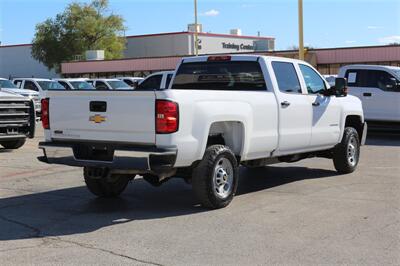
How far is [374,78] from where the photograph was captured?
17.0 metres

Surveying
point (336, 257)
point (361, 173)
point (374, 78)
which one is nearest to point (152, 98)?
point (336, 257)

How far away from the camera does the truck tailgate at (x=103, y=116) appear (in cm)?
676

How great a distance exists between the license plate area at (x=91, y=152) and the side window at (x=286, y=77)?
2.86m

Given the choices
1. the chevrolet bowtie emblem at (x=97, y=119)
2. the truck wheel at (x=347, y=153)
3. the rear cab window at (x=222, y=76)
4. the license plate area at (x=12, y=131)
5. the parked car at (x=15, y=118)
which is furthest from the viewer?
the license plate area at (x=12, y=131)

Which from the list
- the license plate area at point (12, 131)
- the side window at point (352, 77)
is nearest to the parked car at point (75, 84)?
the license plate area at point (12, 131)

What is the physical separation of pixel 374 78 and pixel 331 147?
25.6 ft

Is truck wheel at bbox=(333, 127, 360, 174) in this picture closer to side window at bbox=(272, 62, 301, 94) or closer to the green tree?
side window at bbox=(272, 62, 301, 94)

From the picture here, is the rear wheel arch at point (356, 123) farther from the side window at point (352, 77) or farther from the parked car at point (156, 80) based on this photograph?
the parked car at point (156, 80)

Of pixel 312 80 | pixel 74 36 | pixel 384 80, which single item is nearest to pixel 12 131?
pixel 312 80

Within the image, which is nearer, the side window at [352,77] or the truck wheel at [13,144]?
the truck wheel at [13,144]

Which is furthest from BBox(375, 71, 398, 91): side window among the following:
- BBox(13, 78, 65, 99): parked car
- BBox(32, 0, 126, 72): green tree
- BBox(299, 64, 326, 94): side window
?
BBox(32, 0, 126, 72): green tree

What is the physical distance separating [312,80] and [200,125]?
10.7ft

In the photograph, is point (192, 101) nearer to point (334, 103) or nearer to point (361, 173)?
point (334, 103)

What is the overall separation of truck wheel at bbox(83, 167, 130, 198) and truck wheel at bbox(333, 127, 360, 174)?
3.79m
